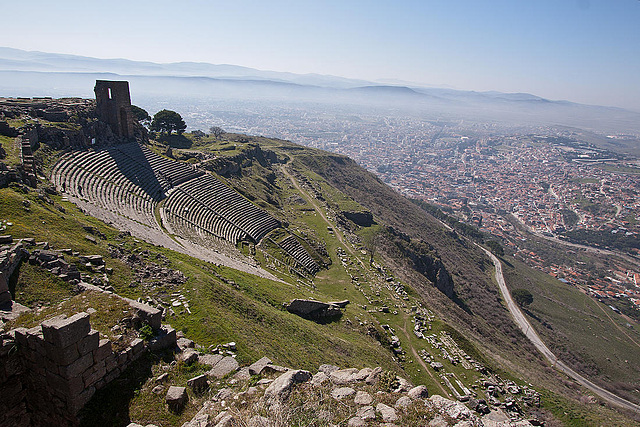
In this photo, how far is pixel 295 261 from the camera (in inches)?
1377

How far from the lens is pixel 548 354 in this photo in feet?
157

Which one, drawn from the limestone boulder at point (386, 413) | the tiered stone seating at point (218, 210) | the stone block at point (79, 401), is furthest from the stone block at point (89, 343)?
the tiered stone seating at point (218, 210)

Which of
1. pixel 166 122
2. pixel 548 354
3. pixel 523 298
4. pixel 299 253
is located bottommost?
pixel 548 354

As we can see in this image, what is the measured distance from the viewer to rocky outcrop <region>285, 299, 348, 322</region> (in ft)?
71.8

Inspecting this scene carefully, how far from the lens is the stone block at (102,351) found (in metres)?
7.31

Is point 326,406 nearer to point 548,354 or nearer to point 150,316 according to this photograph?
point 150,316

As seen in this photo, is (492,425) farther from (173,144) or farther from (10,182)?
(173,144)

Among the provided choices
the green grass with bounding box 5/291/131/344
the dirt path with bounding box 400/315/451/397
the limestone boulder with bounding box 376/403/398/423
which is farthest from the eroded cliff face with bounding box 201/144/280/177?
the limestone boulder with bounding box 376/403/398/423

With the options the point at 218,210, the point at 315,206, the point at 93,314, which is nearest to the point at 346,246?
the point at 315,206

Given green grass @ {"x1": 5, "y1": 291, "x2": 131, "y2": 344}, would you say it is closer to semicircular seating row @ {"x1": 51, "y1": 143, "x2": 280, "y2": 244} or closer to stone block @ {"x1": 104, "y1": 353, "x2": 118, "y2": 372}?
stone block @ {"x1": 104, "y1": 353, "x2": 118, "y2": 372}

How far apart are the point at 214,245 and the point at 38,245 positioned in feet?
54.8

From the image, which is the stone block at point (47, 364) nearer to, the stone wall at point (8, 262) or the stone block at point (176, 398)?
the stone block at point (176, 398)

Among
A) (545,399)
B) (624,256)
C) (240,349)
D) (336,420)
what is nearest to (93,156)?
(240,349)

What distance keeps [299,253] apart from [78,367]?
99.0 ft
